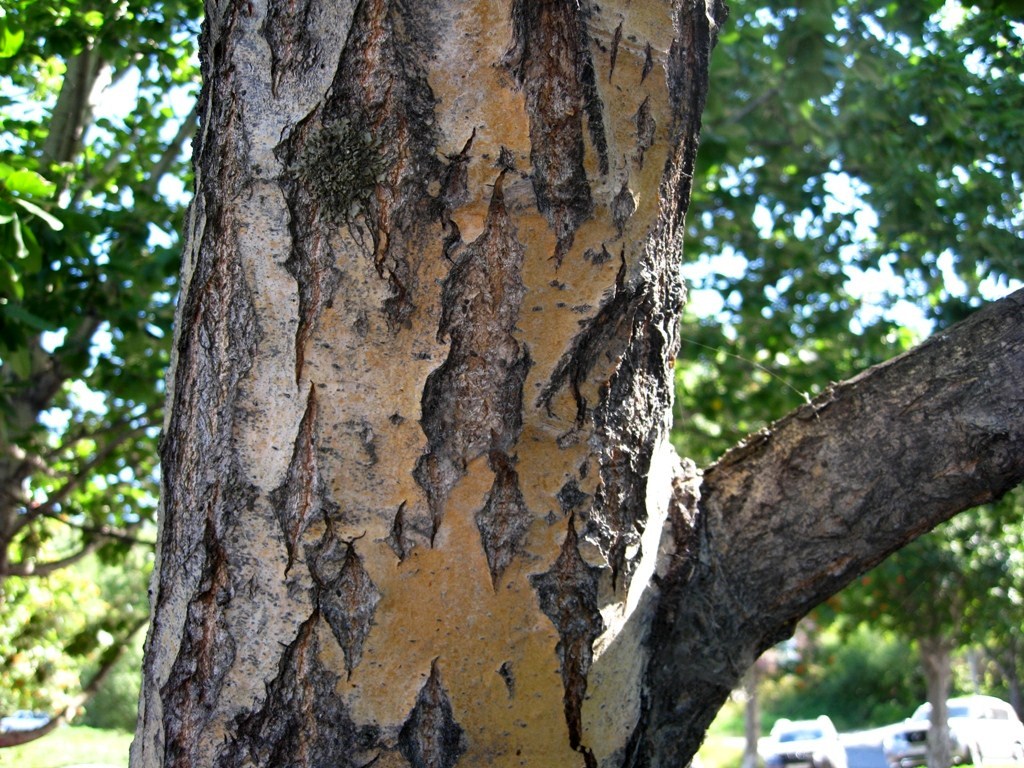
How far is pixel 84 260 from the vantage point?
3.87 meters

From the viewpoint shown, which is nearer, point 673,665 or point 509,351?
point 509,351

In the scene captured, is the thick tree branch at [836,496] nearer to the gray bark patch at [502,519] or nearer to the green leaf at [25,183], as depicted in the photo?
the gray bark patch at [502,519]

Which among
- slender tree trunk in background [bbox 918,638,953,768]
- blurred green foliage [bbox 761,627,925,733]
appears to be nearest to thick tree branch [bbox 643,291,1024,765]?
slender tree trunk in background [bbox 918,638,953,768]

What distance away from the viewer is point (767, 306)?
628cm

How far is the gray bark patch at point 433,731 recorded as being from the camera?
3.52 ft

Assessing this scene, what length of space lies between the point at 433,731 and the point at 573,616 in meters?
0.21

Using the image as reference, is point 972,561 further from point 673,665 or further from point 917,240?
point 673,665

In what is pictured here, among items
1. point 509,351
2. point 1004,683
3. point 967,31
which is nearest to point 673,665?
point 509,351

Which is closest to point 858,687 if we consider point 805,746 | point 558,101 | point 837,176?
point 805,746

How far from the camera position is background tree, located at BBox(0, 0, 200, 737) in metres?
3.13

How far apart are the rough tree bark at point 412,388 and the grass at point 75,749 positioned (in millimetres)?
11760

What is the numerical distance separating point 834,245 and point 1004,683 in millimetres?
20552

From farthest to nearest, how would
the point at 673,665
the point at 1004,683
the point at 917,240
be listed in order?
the point at 1004,683
the point at 917,240
the point at 673,665

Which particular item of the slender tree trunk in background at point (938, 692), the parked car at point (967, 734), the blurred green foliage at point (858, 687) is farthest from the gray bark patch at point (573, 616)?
the blurred green foliage at point (858, 687)
